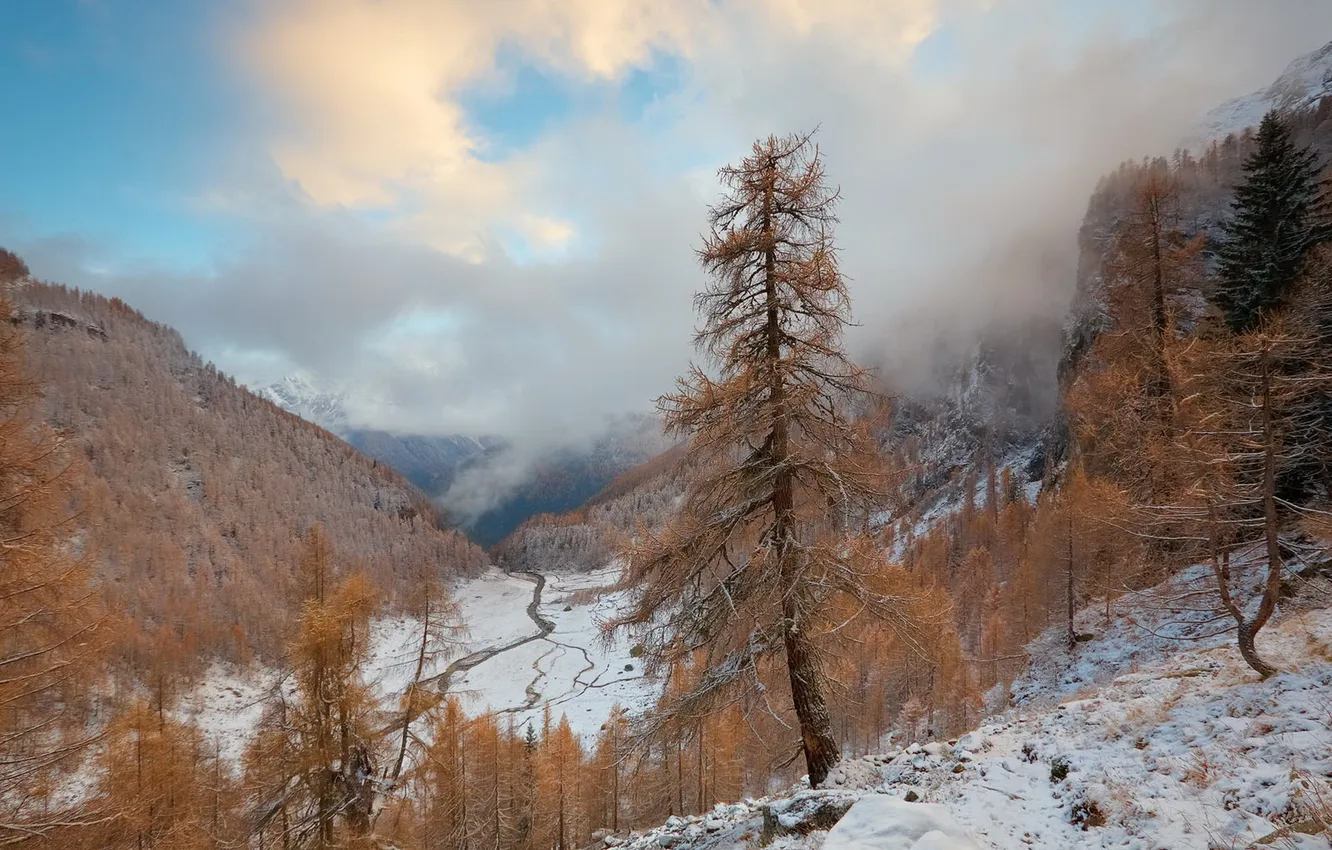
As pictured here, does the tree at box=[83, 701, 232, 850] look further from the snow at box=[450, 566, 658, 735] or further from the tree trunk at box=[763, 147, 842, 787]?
the snow at box=[450, 566, 658, 735]

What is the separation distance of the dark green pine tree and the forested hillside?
8422 cm

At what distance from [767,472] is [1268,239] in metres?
25.1

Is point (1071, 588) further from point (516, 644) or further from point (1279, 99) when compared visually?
point (1279, 99)

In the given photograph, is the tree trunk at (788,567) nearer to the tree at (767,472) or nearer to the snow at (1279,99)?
the tree at (767,472)

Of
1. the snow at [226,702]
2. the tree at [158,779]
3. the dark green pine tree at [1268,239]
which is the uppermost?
the dark green pine tree at [1268,239]

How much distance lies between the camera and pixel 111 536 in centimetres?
8688

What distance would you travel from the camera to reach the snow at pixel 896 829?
15.4 ft

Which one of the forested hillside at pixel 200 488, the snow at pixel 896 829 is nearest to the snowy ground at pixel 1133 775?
the snow at pixel 896 829

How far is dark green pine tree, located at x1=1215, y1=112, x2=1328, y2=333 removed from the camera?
18078mm

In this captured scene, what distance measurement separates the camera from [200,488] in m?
119

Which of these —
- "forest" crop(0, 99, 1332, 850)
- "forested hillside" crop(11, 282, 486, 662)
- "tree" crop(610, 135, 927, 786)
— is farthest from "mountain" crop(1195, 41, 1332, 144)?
"forested hillside" crop(11, 282, 486, 662)

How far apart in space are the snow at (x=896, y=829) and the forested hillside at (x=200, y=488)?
77.9m

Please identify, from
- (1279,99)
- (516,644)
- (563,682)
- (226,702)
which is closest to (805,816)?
(563,682)

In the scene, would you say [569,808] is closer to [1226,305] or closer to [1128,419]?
[1128,419]
